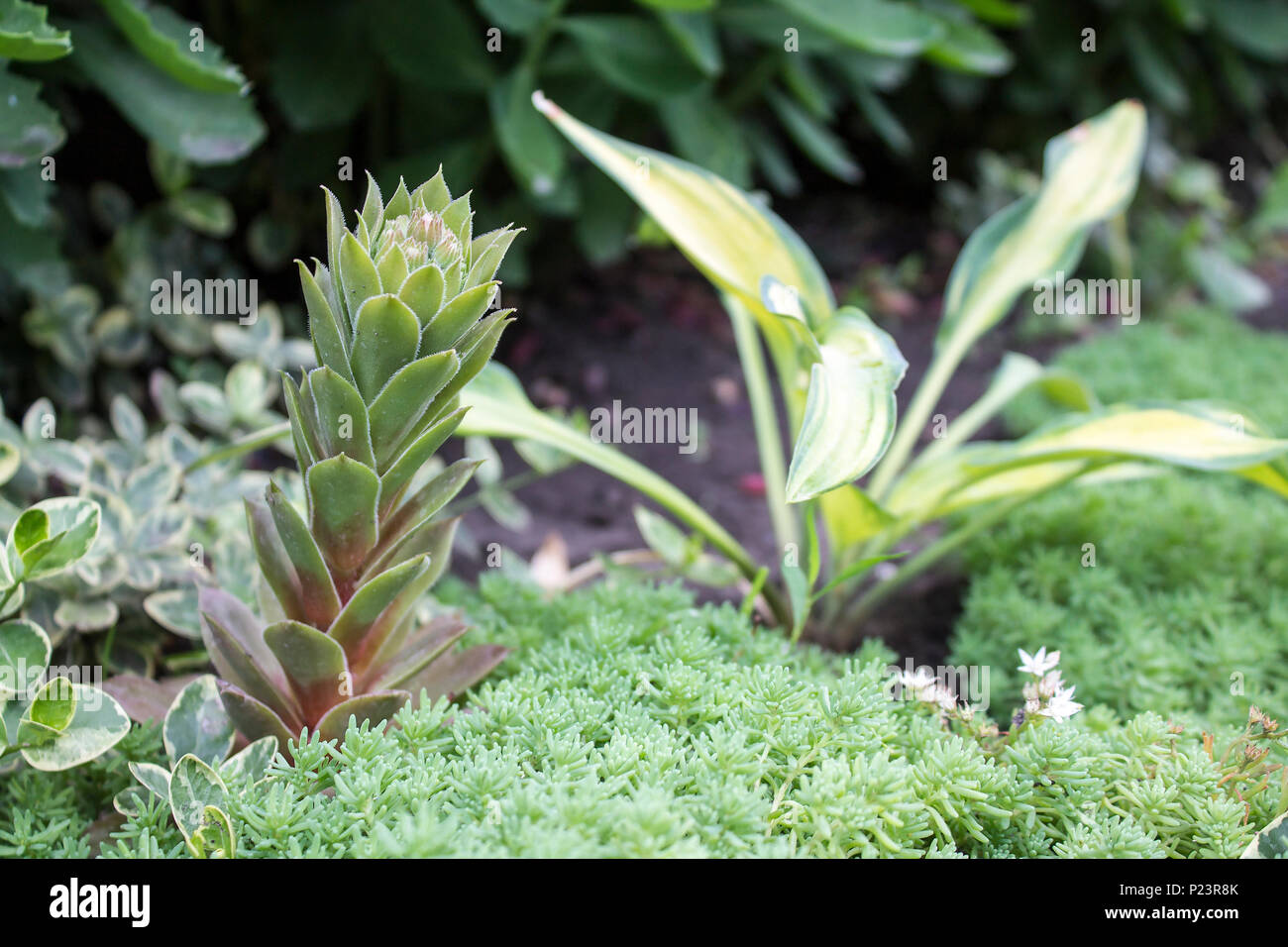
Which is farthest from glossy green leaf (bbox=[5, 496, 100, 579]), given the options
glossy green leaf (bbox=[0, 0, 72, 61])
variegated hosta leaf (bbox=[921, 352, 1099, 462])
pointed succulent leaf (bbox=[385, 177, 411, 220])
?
variegated hosta leaf (bbox=[921, 352, 1099, 462])

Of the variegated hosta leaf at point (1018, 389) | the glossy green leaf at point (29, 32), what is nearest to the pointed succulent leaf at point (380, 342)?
the glossy green leaf at point (29, 32)

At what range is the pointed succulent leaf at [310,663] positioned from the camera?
961mm

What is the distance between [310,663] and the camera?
99 cm

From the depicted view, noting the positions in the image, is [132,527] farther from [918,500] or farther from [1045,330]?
[1045,330]

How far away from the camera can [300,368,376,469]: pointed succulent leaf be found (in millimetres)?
894

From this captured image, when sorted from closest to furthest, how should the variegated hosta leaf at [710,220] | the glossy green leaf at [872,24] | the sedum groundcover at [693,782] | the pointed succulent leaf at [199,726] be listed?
1. the sedum groundcover at [693,782]
2. the pointed succulent leaf at [199,726]
3. the variegated hosta leaf at [710,220]
4. the glossy green leaf at [872,24]

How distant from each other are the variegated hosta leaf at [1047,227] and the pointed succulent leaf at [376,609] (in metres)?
1.00

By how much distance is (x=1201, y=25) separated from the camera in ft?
10.5

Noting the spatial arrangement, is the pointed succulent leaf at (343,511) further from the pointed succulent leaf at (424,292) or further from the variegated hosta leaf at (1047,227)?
the variegated hosta leaf at (1047,227)

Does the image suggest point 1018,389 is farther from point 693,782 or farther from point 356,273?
point 356,273

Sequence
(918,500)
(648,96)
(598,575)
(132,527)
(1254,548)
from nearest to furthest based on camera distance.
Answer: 1. (132,527)
2. (918,500)
3. (1254,548)
4. (598,575)
5. (648,96)

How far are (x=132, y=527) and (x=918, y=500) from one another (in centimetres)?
112
